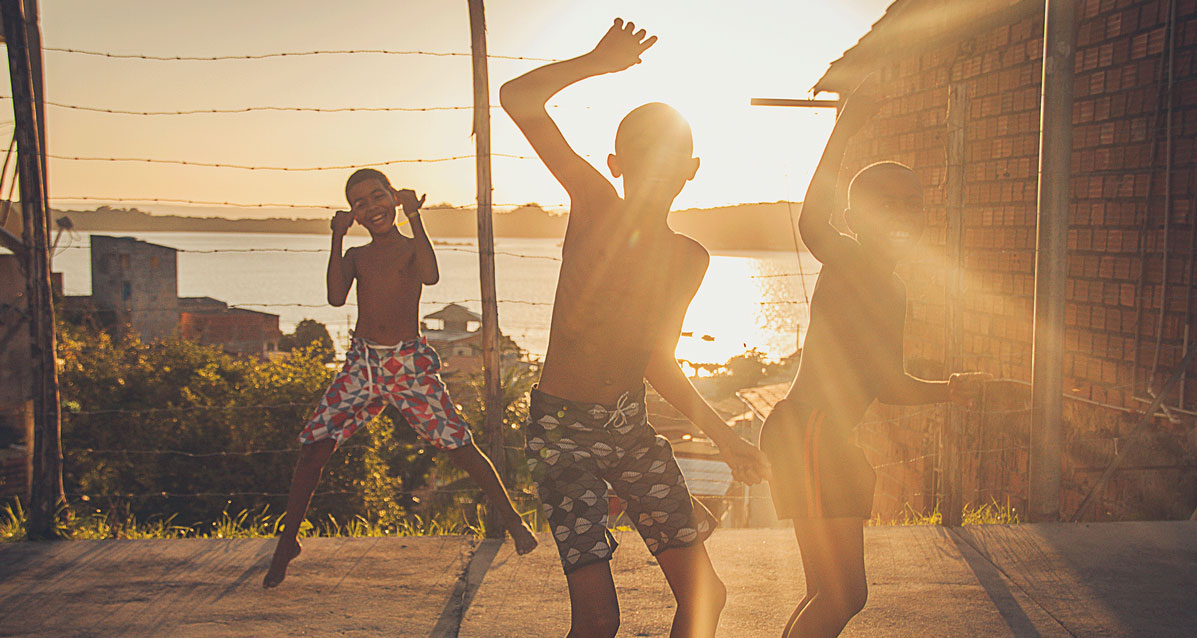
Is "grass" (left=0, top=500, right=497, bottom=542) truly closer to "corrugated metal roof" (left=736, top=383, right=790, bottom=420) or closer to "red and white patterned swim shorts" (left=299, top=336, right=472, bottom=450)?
"red and white patterned swim shorts" (left=299, top=336, right=472, bottom=450)

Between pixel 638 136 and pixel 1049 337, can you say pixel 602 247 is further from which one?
pixel 1049 337

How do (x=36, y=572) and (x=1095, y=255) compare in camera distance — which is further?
(x=1095, y=255)

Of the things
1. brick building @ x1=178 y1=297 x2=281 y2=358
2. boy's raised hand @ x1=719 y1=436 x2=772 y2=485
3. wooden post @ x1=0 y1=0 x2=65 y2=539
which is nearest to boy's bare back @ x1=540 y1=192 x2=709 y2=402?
boy's raised hand @ x1=719 y1=436 x2=772 y2=485

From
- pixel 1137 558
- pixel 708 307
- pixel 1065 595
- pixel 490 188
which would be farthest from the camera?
pixel 708 307

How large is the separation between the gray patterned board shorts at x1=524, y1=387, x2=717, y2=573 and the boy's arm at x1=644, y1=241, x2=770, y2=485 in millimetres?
90

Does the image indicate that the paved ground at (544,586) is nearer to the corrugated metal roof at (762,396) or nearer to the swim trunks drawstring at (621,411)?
the swim trunks drawstring at (621,411)

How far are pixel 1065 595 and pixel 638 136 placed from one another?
2.55 meters

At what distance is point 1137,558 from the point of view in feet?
12.0

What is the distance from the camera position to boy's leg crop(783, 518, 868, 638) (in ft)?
6.97

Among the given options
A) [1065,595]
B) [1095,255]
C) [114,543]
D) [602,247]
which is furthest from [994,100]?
[114,543]

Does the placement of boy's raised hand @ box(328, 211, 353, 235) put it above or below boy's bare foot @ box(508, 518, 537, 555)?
above

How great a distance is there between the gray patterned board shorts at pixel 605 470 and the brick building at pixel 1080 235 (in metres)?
2.36

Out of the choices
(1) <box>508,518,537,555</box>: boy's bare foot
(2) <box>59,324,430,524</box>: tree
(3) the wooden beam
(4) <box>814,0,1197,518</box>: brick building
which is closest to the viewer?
(1) <box>508,518,537,555</box>: boy's bare foot

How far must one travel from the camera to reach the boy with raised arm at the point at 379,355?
11.0ft
